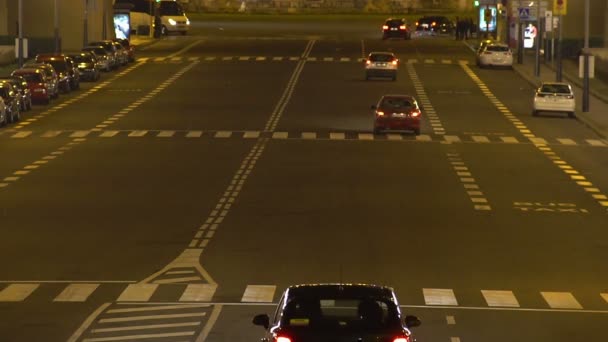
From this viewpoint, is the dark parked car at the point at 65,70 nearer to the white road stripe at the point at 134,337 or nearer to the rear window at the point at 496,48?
the rear window at the point at 496,48

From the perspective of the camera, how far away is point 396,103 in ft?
179

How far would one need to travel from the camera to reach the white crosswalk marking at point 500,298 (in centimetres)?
2433

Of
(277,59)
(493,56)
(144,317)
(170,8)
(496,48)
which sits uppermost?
(170,8)

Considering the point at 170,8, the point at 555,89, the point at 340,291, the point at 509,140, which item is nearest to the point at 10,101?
the point at 509,140

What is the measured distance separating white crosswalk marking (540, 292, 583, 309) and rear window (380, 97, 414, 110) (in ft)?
95.8

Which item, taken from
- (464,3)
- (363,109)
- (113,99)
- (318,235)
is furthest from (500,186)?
(464,3)

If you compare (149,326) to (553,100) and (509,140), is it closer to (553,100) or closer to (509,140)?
(509,140)

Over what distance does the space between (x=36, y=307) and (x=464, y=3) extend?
15116 centimetres

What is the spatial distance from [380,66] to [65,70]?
1445cm

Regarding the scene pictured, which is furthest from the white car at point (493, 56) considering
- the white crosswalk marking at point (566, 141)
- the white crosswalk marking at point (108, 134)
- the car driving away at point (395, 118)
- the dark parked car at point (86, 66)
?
the white crosswalk marking at point (108, 134)

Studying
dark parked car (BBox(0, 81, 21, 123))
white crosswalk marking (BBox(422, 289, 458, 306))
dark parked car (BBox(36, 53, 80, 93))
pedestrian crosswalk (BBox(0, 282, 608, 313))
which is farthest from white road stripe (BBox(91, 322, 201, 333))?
dark parked car (BBox(36, 53, 80, 93))

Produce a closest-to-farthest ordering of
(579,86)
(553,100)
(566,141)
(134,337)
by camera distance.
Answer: (134,337), (566,141), (553,100), (579,86)

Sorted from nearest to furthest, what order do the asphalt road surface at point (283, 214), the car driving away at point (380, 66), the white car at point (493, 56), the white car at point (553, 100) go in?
the asphalt road surface at point (283, 214) → the white car at point (553, 100) → the car driving away at point (380, 66) → the white car at point (493, 56)

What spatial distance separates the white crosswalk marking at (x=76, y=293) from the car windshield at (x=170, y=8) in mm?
94071
